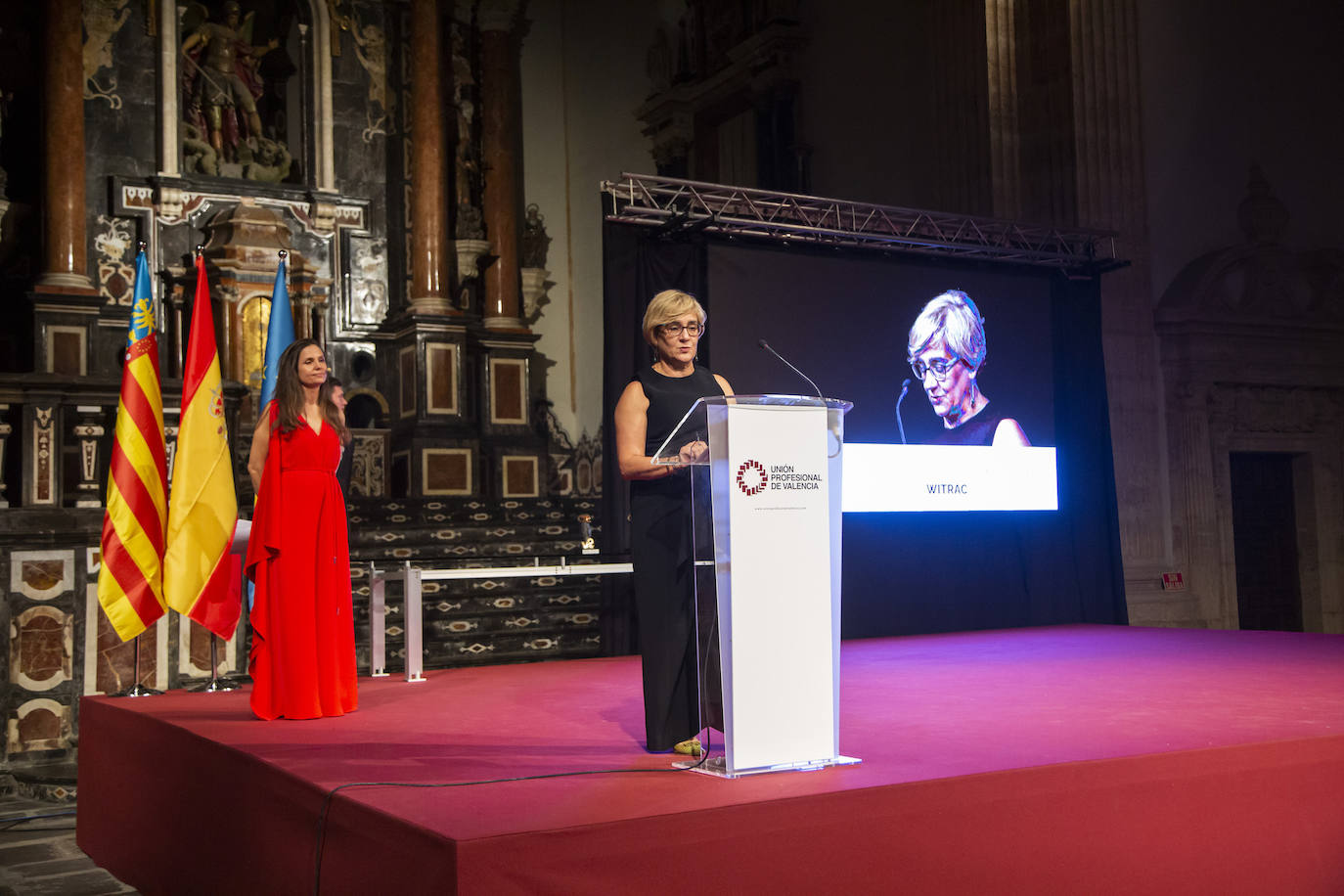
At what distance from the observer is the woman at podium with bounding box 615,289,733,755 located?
3.43m

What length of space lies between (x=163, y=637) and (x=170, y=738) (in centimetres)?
335

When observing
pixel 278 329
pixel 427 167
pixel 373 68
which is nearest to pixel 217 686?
pixel 278 329

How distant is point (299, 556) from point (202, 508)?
4.69ft

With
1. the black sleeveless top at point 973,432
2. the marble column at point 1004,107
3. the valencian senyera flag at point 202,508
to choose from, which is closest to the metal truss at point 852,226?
the marble column at point 1004,107

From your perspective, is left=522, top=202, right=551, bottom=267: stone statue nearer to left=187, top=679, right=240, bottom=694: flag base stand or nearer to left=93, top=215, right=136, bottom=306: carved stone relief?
left=93, top=215, right=136, bottom=306: carved stone relief

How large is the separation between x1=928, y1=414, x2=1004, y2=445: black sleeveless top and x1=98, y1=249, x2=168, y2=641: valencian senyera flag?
5.33 meters

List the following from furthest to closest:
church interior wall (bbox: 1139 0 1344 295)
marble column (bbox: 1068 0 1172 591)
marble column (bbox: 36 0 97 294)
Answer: marble column (bbox: 36 0 97 294) → church interior wall (bbox: 1139 0 1344 295) → marble column (bbox: 1068 0 1172 591)

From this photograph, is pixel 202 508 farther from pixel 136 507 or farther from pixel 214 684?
pixel 214 684

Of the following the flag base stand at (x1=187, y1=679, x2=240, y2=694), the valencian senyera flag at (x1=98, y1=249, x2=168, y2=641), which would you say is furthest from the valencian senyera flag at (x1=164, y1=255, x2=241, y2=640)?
the flag base stand at (x1=187, y1=679, x2=240, y2=694)

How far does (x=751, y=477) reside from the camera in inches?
119

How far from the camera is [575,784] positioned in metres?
3.02

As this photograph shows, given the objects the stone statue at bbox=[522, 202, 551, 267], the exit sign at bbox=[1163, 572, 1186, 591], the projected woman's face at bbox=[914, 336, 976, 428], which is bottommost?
the exit sign at bbox=[1163, 572, 1186, 591]

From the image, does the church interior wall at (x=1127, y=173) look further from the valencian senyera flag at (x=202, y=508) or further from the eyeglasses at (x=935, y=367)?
the valencian senyera flag at (x=202, y=508)

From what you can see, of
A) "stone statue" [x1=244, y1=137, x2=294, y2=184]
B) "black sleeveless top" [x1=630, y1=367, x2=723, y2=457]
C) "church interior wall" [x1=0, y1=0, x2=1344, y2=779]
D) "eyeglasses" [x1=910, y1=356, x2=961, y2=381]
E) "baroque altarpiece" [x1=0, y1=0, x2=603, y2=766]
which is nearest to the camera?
"black sleeveless top" [x1=630, y1=367, x2=723, y2=457]
